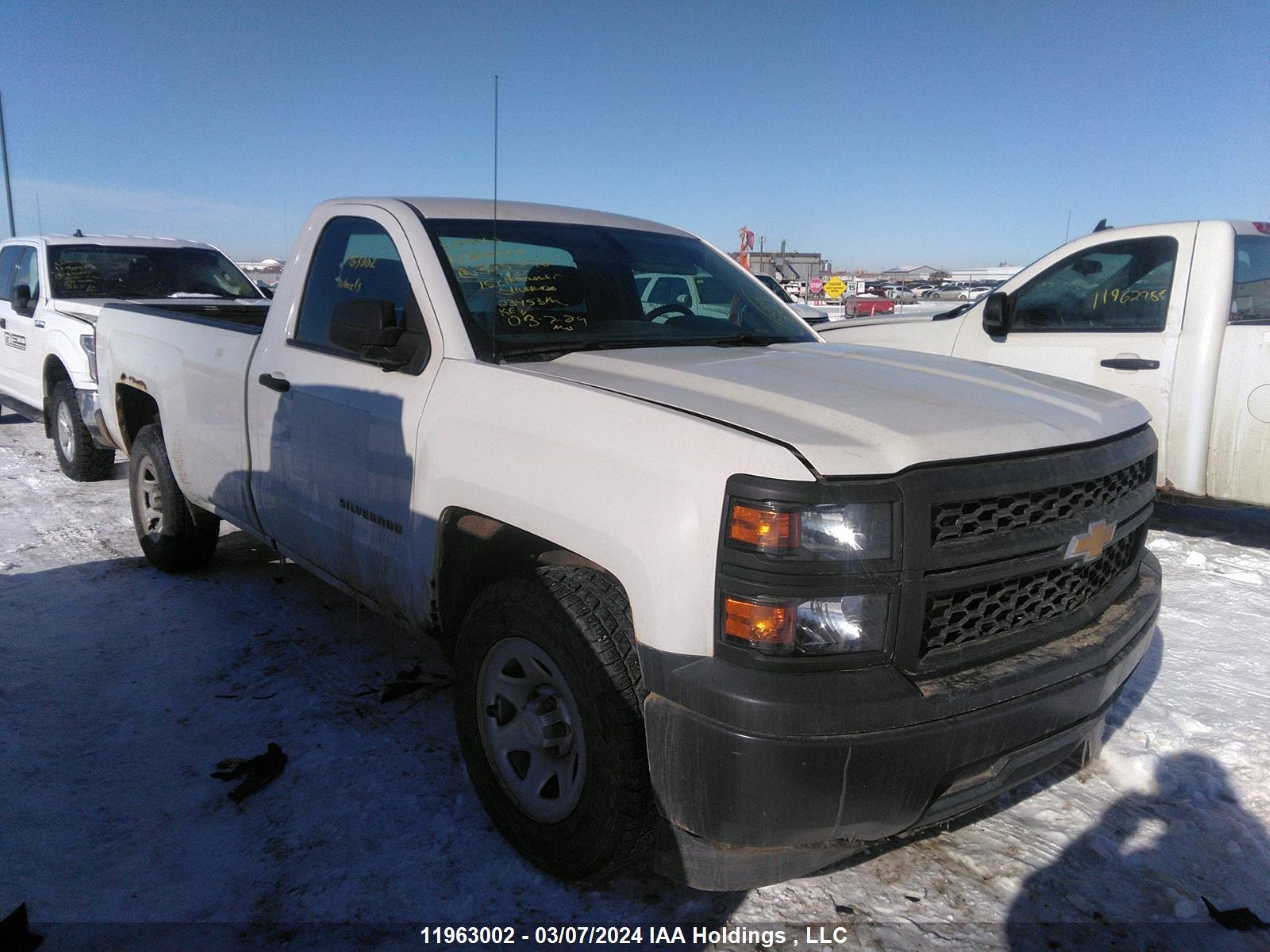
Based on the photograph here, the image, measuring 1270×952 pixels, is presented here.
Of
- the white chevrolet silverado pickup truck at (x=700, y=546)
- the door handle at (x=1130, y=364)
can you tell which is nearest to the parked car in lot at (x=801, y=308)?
the door handle at (x=1130, y=364)

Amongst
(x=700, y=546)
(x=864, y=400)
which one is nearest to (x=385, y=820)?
(x=700, y=546)

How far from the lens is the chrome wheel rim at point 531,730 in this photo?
2.41m

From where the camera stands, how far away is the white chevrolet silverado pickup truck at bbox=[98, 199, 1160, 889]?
1.98 m

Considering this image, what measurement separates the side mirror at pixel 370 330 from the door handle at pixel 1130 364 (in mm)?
4453

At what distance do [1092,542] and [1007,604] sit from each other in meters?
0.33

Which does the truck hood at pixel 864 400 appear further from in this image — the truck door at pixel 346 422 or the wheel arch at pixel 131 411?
the wheel arch at pixel 131 411

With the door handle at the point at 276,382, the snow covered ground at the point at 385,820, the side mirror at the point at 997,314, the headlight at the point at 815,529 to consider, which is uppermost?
the side mirror at the point at 997,314

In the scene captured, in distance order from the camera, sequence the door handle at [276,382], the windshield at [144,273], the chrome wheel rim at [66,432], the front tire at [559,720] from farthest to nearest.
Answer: the windshield at [144,273] < the chrome wheel rim at [66,432] < the door handle at [276,382] < the front tire at [559,720]

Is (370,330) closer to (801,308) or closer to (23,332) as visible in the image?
(23,332)

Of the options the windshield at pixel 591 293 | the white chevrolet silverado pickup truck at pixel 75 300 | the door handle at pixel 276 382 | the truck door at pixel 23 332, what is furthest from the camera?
the truck door at pixel 23 332

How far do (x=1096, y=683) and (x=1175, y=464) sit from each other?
12.0ft

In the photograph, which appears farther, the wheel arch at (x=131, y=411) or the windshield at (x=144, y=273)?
the windshield at (x=144, y=273)

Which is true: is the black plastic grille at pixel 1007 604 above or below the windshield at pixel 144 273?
below

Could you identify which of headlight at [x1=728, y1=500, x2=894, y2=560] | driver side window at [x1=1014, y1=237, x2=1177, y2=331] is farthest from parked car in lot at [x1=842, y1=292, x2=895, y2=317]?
headlight at [x1=728, y1=500, x2=894, y2=560]
